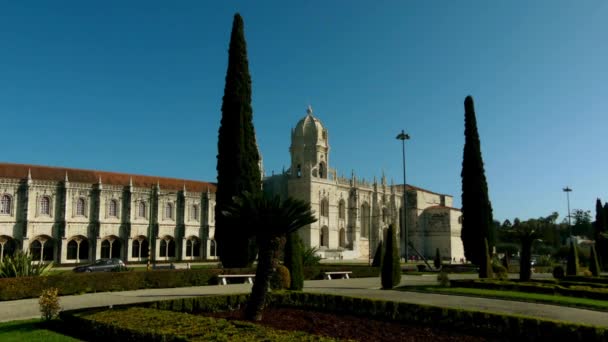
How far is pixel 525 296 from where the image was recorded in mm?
19266

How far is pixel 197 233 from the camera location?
187 feet

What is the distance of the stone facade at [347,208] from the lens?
6122cm

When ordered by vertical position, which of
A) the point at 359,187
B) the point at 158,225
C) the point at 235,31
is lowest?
the point at 158,225

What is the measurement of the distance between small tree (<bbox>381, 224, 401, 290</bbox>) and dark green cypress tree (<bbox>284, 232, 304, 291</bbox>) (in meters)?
4.47

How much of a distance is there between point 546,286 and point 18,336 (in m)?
19.5

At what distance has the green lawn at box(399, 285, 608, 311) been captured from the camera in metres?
17.3

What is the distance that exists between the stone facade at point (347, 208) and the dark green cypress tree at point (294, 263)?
33922mm

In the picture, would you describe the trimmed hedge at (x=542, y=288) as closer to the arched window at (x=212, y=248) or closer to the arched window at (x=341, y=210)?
the arched window at (x=212, y=248)

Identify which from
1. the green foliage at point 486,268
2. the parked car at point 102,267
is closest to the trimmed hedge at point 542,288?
the green foliage at point 486,268

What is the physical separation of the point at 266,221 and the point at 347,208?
56.2 metres

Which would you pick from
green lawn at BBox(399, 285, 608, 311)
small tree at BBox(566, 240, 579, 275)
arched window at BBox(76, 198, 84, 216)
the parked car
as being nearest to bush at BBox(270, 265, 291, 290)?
green lawn at BBox(399, 285, 608, 311)

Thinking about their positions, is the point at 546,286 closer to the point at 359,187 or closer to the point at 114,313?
the point at 114,313

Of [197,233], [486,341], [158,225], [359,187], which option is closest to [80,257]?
[158,225]

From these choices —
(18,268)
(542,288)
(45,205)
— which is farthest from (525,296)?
(45,205)
